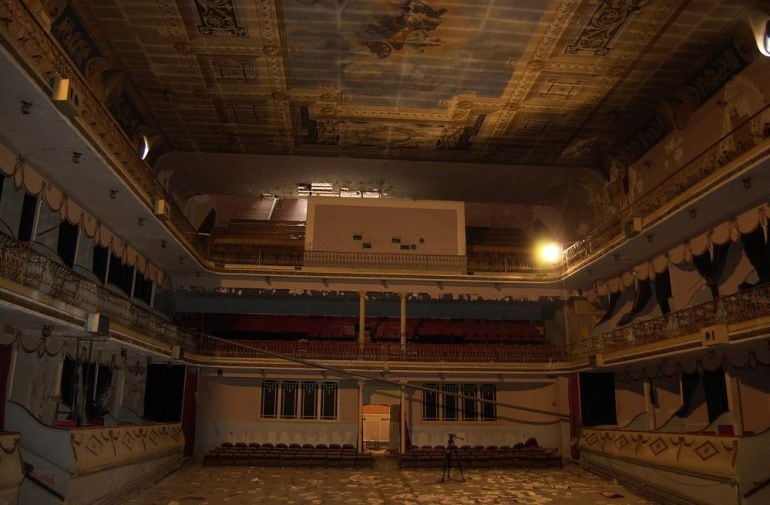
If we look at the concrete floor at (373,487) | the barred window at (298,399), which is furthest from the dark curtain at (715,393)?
the barred window at (298,399)

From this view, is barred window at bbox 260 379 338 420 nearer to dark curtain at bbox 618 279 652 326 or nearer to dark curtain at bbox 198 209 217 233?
dark curtain at bbox 198 209 217 233

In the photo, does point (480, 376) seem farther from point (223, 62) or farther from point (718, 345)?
point (223, 62)

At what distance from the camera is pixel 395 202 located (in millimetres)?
22047

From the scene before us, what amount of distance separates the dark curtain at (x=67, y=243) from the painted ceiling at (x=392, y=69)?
12.2ft

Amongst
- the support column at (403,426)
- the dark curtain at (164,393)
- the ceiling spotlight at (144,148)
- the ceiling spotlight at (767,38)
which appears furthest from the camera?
the support column at (403,426)

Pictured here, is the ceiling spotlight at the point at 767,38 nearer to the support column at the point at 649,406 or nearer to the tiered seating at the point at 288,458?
the support column at the point at 649,406

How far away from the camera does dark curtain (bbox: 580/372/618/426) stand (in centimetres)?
1827

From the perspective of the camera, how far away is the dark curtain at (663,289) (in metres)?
16.1

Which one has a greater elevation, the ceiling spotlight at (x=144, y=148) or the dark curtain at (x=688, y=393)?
the ceiling spotlight at (x=144, y=148)

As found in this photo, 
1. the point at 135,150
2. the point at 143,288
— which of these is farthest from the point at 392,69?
the point at 143,288

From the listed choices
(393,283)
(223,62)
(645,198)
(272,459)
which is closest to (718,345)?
(645,198)

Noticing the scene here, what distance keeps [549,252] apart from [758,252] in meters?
4.44

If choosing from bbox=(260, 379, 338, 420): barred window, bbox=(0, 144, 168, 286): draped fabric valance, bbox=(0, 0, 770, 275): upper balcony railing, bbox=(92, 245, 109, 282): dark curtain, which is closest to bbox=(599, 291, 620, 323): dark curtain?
bbox=(0, 0, 770, 275): upper balcony railing

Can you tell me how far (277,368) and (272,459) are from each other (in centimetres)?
304
